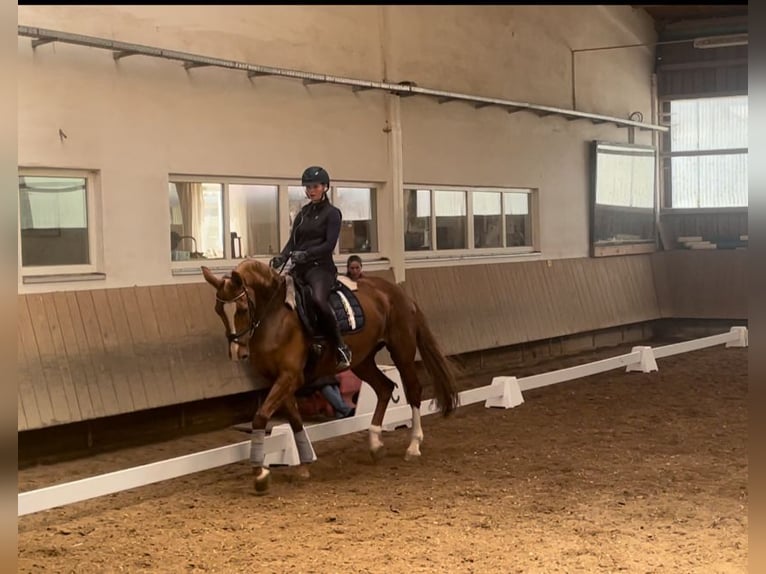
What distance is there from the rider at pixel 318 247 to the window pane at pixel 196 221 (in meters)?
2.01

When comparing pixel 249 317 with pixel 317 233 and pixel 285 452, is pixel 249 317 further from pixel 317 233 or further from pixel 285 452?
pixel 285 452

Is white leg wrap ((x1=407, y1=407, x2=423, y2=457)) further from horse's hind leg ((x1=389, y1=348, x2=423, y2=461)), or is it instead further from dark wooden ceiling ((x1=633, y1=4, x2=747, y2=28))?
dark wooden ceiling ((x1=633, y1=4, x2=747, y2=28))

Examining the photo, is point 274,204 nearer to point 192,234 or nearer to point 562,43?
point 192,234

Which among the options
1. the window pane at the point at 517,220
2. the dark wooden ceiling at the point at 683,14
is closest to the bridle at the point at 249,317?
the window pane at the point at 517,220

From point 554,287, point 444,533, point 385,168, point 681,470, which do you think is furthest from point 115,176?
point 554,287

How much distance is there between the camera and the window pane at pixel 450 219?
9.70 metres

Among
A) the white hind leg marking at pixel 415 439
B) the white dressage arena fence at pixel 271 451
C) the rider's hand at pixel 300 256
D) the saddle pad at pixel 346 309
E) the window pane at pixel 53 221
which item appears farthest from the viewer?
the window pane at pixel 53 221

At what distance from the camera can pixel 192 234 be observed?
7.09 metres

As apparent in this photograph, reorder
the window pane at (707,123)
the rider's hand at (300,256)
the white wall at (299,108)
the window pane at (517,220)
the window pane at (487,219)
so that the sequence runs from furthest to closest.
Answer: the window pane at (707,123) → the window pane at (517,220) → the window pane at (487,219) → the white wall at (299,108) → the rider's hand at (300,256)

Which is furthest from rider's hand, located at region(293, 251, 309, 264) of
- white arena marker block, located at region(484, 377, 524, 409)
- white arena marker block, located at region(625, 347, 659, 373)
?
white arena marker block, located at region(625, 347, 659, 373)

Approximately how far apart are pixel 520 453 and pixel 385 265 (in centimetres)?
331

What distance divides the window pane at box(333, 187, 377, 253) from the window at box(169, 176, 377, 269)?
16 cm

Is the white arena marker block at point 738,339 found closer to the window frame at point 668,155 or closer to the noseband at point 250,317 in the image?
the window frame at point 668,155

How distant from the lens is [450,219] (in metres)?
9.89
